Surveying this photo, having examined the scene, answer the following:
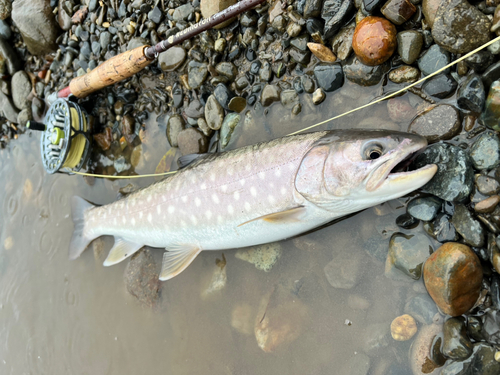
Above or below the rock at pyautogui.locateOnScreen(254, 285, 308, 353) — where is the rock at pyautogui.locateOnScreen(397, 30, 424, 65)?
above

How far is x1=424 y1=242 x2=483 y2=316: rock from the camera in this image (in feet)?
6.95

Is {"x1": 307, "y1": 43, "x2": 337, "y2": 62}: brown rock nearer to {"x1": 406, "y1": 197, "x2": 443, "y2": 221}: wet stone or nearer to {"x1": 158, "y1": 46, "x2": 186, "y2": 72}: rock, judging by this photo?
{"x1": 406, "y1": 197, "x2": 443, "y2": 221}: wet stone

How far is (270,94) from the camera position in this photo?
3.12 meters

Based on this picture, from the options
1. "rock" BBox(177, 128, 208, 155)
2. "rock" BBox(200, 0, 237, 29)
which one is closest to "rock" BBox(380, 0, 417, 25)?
"rock" BBox(200, 0, 237, 29)

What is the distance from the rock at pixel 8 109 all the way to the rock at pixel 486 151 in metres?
6.60

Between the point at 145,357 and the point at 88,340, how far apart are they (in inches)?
39.2

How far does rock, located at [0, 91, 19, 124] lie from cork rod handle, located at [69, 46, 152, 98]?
2.08 metres

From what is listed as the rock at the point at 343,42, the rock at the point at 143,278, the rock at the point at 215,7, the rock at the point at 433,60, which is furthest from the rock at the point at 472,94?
the rock at the point at 143,278

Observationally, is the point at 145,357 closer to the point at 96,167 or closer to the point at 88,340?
the point at 88,340

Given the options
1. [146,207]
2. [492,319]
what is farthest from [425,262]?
[146,207]

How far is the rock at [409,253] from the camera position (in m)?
2.38

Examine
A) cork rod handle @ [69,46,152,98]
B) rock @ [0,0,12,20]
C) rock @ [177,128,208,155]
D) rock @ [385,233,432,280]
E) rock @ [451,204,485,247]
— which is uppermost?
rock @ [0,0,12,20]

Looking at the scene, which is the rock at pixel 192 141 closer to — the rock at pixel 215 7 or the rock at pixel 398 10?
the rock at pixel 215 7

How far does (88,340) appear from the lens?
3863 mm
